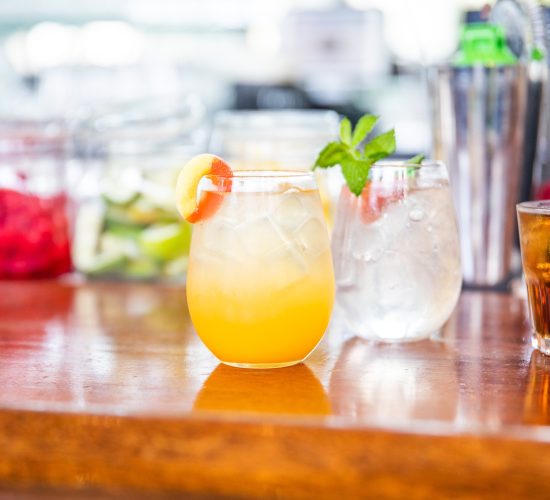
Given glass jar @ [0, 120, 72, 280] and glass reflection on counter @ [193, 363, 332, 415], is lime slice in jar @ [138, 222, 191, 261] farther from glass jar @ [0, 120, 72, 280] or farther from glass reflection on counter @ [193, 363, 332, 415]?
glass reflection on counter @ [193, 363, 332, 415]

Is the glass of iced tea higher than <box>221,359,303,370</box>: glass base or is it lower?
higher

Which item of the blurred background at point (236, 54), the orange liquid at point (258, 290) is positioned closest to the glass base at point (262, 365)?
the orange liquid at point (258, 290)

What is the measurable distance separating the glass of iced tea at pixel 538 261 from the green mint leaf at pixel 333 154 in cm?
21

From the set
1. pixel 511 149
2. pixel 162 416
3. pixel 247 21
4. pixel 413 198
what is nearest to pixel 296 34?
pixel 247 21

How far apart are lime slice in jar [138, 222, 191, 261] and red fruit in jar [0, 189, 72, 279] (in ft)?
0.60

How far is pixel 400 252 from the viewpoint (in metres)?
1.07

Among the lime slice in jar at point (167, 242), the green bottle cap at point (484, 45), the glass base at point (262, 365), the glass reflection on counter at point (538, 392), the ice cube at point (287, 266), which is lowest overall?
the glass reflection on counter at point (538, 392)

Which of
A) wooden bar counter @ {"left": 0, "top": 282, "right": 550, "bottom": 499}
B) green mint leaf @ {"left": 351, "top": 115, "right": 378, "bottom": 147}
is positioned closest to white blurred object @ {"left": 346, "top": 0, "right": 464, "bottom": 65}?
green mint leaf @ {"left": 351, "top": 115, "right": 378, "bottom": 147}

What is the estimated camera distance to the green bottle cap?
1.54 m

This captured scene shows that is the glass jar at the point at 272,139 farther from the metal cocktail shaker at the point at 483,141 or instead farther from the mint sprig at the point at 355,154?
the mint sprig at the point at 355,154

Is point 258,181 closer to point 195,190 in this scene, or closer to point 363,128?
point 195,190

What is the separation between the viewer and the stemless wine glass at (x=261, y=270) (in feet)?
3.07

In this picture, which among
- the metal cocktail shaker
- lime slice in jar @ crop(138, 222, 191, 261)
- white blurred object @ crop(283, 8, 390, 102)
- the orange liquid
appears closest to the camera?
the orange liquid

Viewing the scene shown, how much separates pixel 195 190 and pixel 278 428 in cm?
32
